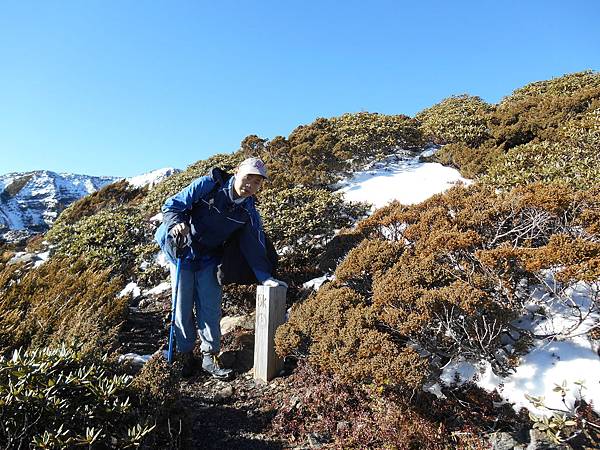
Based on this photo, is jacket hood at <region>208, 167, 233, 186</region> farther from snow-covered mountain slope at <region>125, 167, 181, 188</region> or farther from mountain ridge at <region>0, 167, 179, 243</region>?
mountain ridge at <region>0, 167, 179, 243</region>

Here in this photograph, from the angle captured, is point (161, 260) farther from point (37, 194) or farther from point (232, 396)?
point (37, 194)

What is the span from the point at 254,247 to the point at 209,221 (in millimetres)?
540

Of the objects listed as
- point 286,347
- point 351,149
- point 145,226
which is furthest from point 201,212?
point 351,149

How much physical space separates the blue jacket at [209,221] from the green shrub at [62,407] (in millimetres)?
1479

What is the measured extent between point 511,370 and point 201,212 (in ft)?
10.0

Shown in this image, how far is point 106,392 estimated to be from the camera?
2.34m

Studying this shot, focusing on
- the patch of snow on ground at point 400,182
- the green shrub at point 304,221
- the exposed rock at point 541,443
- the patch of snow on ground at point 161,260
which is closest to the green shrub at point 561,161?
the patch of snow on ground at point 400,182

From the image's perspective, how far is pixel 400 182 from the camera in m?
9.04

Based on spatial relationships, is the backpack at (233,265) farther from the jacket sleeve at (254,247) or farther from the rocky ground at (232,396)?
the rocky ground at (232,396)

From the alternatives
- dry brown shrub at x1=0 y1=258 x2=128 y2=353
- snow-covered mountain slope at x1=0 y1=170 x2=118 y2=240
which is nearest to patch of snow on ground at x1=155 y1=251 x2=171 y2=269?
dry brown shrub at x1=0 y1=258 x2=128 y2=353

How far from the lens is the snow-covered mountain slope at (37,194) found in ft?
99.7

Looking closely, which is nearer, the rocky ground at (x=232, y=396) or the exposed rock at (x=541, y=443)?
the exposed rock at (x=541, y=443)

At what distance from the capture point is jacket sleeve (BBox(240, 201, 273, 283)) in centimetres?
396

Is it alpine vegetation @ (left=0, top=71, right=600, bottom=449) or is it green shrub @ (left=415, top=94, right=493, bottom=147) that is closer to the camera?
alpine vegetation @ (left=0, top=71, right=600, bottom=449)
